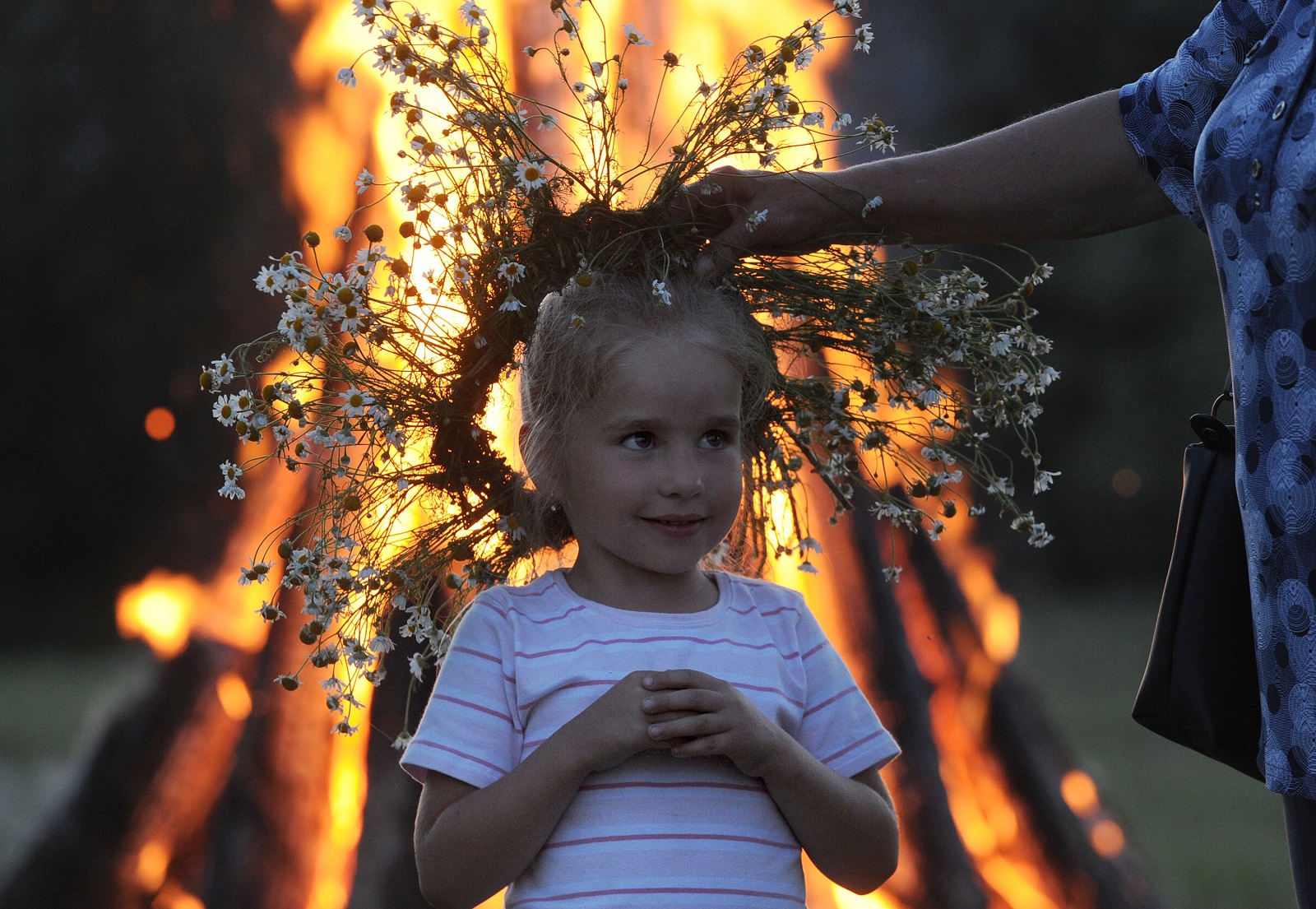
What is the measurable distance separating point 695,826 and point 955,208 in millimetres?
965

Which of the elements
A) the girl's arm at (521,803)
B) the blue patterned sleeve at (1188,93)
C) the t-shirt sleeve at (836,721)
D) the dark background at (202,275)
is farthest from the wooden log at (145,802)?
the blue patterned sleeve at (1188,93)

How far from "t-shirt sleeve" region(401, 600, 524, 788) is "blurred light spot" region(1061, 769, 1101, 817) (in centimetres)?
265

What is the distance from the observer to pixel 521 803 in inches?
56.1

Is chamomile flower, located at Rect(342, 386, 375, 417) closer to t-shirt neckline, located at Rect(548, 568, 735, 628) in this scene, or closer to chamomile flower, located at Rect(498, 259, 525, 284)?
chamomile flower, located at Rect(498, 259, 525, 284)

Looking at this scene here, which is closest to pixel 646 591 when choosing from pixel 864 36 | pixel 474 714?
pixel 474 714

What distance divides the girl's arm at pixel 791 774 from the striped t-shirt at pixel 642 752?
1.8 inches

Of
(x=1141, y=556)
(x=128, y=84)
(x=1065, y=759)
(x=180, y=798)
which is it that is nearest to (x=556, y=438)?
(x=180, y=798)

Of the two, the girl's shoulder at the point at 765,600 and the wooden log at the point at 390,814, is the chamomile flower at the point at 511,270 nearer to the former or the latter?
the girl's shoulder at the point at 765,600

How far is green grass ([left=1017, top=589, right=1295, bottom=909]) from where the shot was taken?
405cm

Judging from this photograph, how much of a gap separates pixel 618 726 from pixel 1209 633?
0.72m

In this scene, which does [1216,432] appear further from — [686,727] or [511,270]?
[511,270]

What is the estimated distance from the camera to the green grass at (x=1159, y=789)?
13.3ft

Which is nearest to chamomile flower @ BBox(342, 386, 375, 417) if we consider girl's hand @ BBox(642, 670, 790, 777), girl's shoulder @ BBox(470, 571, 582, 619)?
girl's shoulder @ BBox(470, 571, 582, 619)

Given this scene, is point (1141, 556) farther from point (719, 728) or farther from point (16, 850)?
point (719, 728)
